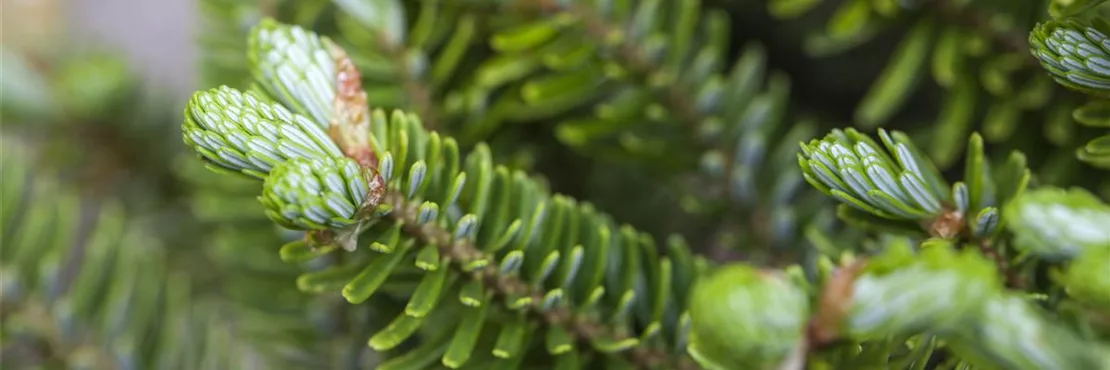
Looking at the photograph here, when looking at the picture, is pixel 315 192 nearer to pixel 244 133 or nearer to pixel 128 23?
pixel 244 133

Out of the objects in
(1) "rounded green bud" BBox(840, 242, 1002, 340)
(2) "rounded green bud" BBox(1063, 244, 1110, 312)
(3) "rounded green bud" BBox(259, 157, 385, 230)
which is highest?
(3) "rounded green bud" BBox(259, 157, 385, 230)

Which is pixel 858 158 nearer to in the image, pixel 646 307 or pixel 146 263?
pixel 646 307

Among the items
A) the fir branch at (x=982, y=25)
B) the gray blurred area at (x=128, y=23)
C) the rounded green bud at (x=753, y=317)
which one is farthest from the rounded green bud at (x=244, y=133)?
the gray blurred area at (x=128, y=23)

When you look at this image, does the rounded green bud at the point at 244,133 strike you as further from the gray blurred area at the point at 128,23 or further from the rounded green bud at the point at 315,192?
the gray blurred area at the point at 128,23

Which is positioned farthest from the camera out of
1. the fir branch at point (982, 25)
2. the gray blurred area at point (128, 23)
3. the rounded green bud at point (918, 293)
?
the gray blurred area at point (128, 23)

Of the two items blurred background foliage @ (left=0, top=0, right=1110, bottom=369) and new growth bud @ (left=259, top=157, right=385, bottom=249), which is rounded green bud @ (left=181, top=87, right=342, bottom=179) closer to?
new growth bud @ (left=259, top=157, right=385, bottom=249)

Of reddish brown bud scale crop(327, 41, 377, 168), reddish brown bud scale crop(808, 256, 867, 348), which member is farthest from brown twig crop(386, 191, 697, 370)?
reddish brown bud scale crop(808, 256, 867, 348)

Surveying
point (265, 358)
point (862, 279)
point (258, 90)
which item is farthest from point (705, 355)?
point (265, 358)
